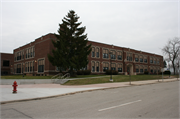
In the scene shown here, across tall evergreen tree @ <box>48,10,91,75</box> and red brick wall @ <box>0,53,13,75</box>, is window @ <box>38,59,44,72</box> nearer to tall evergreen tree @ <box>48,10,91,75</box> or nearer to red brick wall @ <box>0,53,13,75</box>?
tall evergreen tree @ <box>48,10,91,75</box>

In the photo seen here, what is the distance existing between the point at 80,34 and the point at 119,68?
85.2 ft

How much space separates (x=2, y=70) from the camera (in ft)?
191

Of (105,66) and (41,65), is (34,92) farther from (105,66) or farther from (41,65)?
(105,66)

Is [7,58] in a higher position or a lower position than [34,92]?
higher

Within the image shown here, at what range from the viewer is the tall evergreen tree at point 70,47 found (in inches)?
1085

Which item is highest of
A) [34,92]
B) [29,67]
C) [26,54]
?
[26,54]

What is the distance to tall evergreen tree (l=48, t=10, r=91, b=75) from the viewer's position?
27.5m

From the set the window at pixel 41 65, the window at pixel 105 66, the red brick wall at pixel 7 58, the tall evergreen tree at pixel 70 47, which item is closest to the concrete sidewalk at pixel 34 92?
the tall evergreen tree at pixel 70 47

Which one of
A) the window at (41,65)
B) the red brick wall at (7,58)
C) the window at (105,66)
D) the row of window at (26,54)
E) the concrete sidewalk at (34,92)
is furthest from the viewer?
the red brick wall at (7,58)

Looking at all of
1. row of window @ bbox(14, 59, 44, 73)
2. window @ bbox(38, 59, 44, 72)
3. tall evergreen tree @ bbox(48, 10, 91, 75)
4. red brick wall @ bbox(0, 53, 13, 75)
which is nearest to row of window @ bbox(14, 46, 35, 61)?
row of window @ bbox(14, 59, 44, 73)

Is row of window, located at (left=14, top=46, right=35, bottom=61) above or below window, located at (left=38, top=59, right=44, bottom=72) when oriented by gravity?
above

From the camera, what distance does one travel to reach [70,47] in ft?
94.9

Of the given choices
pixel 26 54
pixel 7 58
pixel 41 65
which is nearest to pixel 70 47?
pixel 41 65

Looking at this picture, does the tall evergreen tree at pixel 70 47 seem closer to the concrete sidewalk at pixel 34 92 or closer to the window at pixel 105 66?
the concrete sidewalk at pixel 34 92
